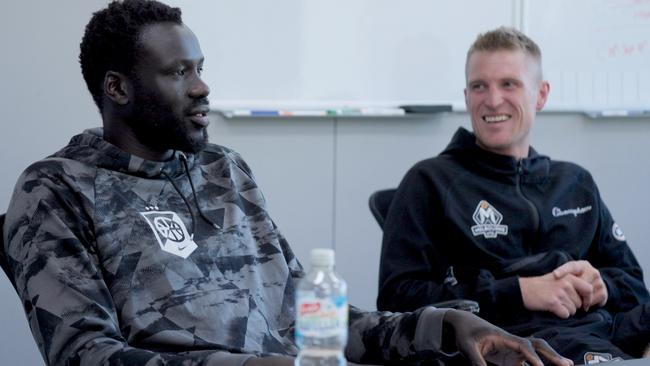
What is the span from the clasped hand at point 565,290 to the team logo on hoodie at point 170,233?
970mm

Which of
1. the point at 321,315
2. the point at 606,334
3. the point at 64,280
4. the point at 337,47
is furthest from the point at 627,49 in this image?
the point at 321,315

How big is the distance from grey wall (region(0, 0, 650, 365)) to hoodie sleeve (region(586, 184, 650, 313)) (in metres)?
1.13

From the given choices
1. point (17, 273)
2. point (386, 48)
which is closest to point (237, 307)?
point (17, 273)

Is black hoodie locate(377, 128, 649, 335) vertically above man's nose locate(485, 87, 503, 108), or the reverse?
man's nose locate(485, 87, 503, 108)

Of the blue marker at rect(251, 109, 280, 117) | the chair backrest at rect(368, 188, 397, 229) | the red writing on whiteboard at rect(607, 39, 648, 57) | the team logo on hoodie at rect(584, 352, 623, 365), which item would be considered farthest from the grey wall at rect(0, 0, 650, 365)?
the team logo on hoodie at rect(584, 352, 623, 365)

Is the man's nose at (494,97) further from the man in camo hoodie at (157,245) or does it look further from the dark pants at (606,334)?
the man in camo hoodie at (157,245)

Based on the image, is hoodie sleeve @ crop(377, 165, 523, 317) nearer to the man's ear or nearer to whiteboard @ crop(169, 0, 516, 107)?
the man's ear

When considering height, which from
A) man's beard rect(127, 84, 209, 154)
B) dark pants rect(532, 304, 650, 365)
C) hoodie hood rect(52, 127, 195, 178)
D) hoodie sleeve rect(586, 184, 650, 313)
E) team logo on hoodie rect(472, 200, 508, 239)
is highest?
man's beard rect(127, 84, 209, 154)

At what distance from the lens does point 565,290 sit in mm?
2549

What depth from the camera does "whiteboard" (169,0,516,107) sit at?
3533mm

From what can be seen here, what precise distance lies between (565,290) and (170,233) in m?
1.09

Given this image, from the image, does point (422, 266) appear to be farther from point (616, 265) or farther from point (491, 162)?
point (616, 265)

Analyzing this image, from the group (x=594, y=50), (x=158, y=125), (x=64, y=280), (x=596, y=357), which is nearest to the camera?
(x=64, y=280)

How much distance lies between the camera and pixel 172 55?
79.7 inches
